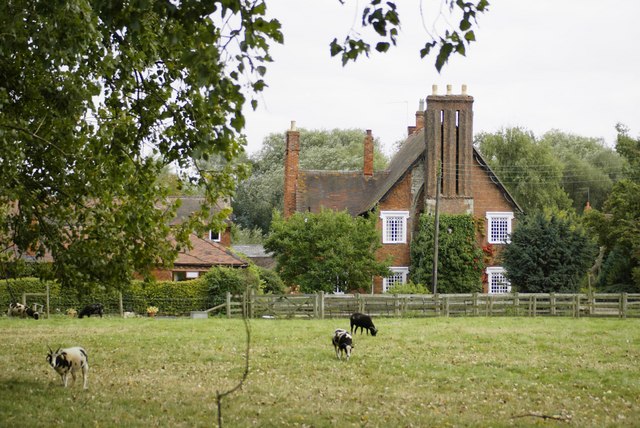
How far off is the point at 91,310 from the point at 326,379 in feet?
78.0

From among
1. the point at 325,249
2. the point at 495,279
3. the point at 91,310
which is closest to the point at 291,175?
the point at 325,249

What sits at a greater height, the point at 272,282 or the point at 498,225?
the point at 498,225

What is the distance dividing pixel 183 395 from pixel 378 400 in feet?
11.1

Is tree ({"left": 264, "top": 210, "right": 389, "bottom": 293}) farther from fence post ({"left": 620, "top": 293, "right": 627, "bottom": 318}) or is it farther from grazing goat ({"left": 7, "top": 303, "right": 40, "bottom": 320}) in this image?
grazing goat ({"left": 7, "top": 303, "right": 40, "bottom": 320})

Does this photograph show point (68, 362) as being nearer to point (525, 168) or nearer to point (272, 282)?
point (272, 282)

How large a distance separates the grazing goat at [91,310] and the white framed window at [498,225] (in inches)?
1175

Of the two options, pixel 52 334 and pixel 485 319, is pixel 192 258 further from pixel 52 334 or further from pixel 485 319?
pixel 52 334

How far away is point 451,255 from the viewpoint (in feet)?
188

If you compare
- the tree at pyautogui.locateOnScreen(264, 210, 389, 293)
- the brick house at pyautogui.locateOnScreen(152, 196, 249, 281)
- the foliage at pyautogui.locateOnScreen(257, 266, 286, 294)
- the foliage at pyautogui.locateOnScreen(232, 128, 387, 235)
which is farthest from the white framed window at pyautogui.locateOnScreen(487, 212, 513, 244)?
the foliage at pyautogui.locateOnScreen(232, 128, 387, 235)

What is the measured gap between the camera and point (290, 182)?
208 feet

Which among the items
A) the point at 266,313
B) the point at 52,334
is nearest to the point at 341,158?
the point at 266,313

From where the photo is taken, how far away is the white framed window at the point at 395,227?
60781 mm

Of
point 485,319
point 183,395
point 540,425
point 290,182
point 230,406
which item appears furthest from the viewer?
point 290,182

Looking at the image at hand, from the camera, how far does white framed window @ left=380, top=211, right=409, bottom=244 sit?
60.8 meters
